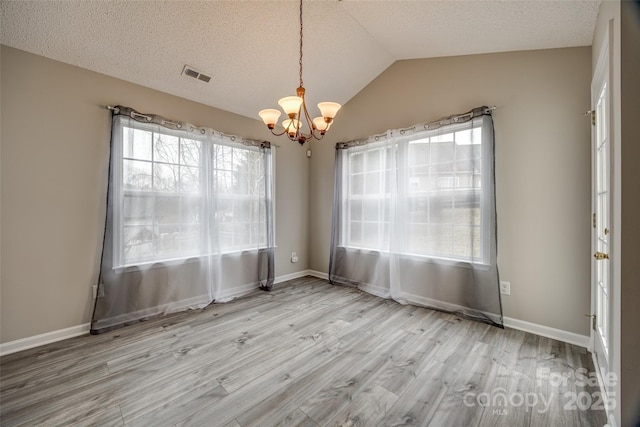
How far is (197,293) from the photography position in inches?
125

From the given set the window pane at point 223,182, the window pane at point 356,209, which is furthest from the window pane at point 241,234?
the window pane at point 356,209

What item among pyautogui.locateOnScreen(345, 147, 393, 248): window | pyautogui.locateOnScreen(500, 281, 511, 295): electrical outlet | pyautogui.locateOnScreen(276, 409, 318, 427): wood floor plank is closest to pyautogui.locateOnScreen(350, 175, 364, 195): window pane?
pyautogui.locateOnScreen(345, 147, 393, 248): window

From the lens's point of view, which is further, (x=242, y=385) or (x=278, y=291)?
(x=278, y=291)

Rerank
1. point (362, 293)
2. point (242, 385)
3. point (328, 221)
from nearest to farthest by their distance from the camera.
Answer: point (242, 385) < point (362, 293) < point (328, 221)

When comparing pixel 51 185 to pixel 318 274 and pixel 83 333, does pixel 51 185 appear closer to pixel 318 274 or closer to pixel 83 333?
pixel 83 333

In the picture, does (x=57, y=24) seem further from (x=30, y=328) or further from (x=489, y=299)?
(x=489, y=299)

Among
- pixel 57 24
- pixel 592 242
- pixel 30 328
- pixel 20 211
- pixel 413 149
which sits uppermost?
pixel 57 24

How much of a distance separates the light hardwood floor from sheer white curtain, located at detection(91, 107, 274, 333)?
0.40m

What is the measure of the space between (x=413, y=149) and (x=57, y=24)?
351 cm

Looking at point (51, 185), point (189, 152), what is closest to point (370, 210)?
point (189, 152)

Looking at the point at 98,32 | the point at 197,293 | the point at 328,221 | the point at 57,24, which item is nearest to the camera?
the point at 57,24

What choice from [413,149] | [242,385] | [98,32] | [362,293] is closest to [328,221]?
[362,293]

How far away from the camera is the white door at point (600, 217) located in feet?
5.65

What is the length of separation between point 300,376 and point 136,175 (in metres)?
2.52
